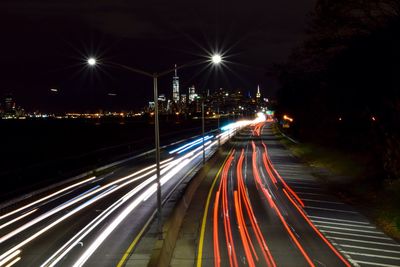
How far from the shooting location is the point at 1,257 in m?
19.4

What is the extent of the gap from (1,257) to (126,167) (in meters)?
37.2

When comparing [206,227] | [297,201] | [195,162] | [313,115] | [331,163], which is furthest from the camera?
[313,115]

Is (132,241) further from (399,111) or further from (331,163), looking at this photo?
(331,163)

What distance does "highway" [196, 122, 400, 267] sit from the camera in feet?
62.7

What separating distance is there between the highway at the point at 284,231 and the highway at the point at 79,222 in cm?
371

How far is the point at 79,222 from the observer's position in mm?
26125

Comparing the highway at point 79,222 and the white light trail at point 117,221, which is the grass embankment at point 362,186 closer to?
the highway at point 79,222

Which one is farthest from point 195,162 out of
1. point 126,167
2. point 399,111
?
point 399,111

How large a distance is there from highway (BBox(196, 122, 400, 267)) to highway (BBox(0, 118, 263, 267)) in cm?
371

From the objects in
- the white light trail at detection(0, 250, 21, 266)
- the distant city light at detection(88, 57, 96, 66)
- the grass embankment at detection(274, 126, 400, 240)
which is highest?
the distant city light at detection(88, 57, 96, 66)

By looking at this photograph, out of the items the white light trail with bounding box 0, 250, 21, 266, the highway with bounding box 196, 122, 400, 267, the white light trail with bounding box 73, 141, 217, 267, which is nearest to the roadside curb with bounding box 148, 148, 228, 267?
the highway with bounding box 196, 122, 400, 267

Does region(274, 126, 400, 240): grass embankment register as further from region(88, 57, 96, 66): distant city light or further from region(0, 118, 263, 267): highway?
region(88, 57, 96, 66): distant city light

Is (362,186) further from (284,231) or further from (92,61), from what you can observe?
(92,61)

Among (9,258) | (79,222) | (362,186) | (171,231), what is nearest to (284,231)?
(171,231)
